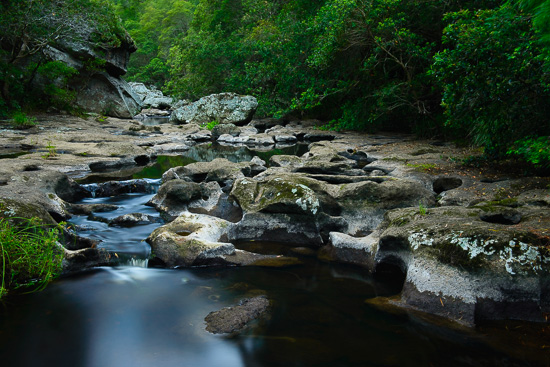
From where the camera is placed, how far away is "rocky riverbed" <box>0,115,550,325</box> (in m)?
3.54

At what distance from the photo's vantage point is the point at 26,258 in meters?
3.96

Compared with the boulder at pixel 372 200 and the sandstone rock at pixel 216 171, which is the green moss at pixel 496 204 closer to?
the boulder at pixel 372 200

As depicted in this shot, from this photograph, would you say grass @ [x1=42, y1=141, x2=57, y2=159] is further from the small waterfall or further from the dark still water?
the dark still water

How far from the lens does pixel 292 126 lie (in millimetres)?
22000

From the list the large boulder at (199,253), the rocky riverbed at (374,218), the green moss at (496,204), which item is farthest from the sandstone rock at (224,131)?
the green moss at (496,204)

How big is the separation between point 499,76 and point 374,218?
333cm

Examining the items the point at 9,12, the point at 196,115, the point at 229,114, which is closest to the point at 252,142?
the point at 229,114

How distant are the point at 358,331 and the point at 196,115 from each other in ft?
76.1

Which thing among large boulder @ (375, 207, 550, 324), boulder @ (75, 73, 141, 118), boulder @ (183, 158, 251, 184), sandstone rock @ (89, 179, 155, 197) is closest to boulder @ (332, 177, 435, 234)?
large boulder @ (375, 207, 550, 324)

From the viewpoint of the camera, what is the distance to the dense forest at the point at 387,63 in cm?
619

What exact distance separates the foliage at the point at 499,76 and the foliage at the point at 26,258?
6862 mm

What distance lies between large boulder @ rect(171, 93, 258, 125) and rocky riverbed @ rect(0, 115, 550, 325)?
44.6 feet

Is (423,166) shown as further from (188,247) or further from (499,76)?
(188,247)

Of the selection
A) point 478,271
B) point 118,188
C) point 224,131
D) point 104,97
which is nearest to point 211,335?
point 478,271
